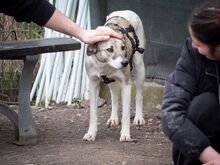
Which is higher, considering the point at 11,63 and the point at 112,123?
the point at 11,63

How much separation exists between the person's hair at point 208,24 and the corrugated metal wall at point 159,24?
9.70 ft

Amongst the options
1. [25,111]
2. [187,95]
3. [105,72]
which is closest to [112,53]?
[105,72]

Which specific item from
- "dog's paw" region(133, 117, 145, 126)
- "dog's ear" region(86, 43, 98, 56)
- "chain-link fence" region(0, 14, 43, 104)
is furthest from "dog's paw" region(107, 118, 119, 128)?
"chain-link fence" region(0, 14, 43, 104)

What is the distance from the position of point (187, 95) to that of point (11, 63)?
4.14 metres

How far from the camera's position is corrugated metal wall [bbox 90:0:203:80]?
18.6 feet

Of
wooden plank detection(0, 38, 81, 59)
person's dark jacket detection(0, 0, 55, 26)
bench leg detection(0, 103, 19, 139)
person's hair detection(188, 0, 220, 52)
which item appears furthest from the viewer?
bench leg detection(0, 103, 19, 139)

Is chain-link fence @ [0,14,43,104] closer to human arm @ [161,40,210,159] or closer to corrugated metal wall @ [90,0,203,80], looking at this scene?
corrugated metal wall @ [90,0,203,80]

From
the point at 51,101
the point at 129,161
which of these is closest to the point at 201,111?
the point at 129,161

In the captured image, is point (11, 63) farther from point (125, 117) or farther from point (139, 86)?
point (125, 117)

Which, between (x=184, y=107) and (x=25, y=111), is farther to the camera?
(x=25, y=111)

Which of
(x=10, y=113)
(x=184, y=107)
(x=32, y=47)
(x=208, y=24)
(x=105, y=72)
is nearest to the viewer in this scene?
(x=208, y=24)

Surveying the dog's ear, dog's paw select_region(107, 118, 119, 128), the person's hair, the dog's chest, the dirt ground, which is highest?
the dog's ear

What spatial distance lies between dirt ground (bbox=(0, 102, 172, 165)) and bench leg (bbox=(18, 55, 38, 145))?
0.24 ft

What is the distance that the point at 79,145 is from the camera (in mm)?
4703
